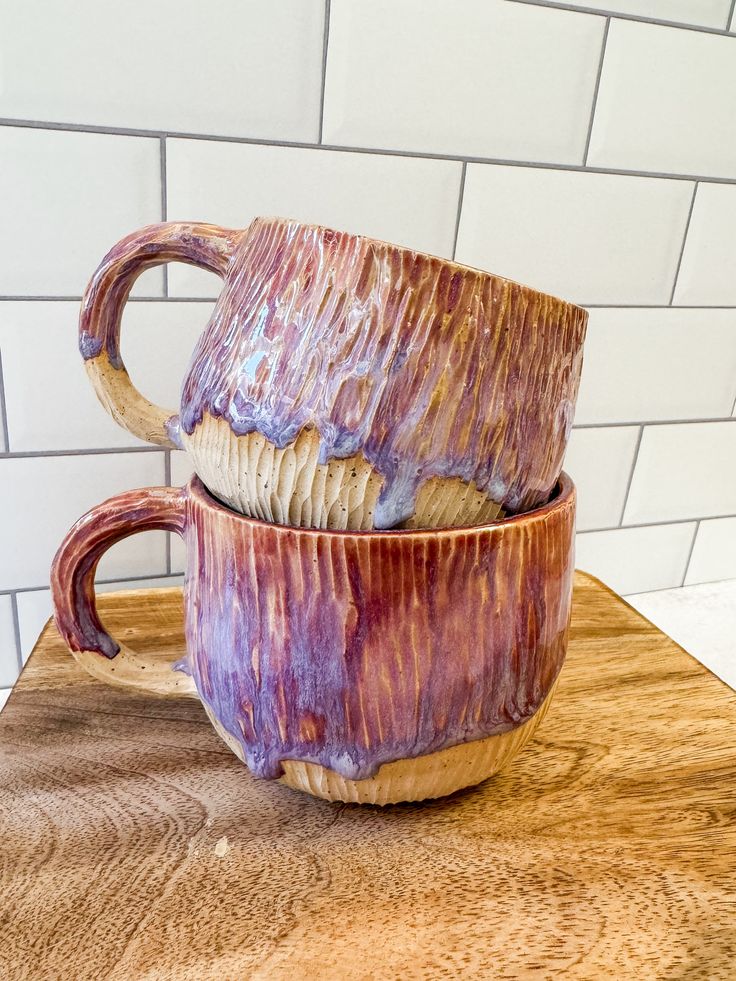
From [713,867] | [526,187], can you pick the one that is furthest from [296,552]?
[526,187]

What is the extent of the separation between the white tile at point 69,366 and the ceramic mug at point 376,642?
171mm

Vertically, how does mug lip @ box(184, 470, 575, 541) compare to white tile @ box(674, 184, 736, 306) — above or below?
below

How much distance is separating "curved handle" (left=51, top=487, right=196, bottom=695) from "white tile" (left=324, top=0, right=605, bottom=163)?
229mm

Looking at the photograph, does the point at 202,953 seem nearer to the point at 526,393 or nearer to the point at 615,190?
the point at 526,393

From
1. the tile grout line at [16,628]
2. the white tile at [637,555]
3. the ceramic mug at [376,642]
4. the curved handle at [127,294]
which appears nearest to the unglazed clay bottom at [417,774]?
the ceramic mug at [376,642]

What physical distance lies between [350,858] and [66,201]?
0.31m

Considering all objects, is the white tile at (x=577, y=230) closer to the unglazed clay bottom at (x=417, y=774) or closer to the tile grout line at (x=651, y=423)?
the tile grout line at (x=651, y=423)

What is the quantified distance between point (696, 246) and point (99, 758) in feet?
1.52

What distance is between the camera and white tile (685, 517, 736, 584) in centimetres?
60

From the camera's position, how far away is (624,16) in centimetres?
43

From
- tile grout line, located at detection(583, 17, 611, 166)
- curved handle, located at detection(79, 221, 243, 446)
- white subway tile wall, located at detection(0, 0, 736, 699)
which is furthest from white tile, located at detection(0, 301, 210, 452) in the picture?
tile grout line, located at detection(583, 17, 611, 166)

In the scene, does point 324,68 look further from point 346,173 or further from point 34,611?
point 34,611

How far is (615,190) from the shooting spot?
0.47 m

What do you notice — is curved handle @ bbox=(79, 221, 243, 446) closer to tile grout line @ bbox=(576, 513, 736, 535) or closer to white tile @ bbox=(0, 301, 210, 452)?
white tile @ bbox=(0, 301, 210, 452)
